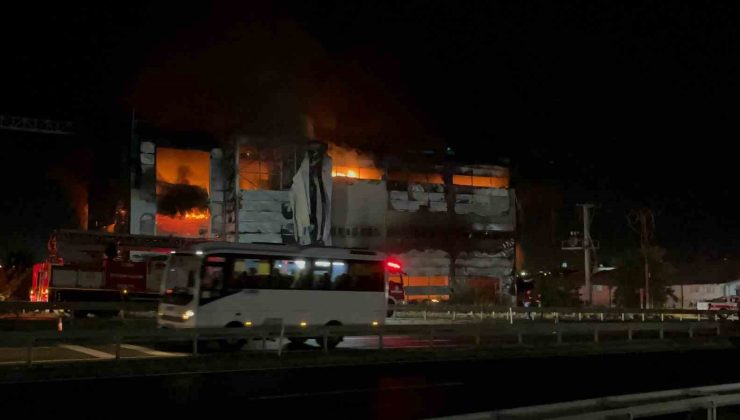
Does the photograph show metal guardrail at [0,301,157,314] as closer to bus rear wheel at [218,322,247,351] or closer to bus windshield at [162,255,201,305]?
bus windshield at [162,255,201,305]

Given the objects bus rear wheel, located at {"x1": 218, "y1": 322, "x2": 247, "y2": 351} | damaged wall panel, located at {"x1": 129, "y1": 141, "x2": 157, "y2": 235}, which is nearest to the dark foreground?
bus rear wheel, located at {"x1": 218, "y1": 322, "x2": 247, "y2": 351}

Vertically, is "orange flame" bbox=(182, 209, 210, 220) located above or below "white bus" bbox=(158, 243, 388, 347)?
above

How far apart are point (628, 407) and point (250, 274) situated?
47.7 feet

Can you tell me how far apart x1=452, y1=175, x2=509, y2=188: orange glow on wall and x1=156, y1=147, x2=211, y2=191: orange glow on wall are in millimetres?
21869

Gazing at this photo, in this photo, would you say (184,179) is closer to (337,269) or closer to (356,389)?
(337,269)

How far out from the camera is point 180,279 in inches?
776

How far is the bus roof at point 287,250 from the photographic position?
19.5 m

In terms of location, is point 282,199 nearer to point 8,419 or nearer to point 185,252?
point 185,252

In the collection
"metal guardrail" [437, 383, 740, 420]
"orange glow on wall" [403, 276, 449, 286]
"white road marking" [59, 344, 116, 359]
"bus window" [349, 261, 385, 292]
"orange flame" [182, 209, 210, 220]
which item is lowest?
"white road marking" [59, 344, 116, 359]

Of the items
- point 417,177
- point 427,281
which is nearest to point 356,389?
point 427,281

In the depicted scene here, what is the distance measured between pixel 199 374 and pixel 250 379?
4.74ft

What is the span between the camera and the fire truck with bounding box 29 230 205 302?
3244 cm

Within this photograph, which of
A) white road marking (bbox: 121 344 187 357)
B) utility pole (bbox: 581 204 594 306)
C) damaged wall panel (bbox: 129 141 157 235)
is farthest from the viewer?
utility pole (bbox: 581 204 594 306)

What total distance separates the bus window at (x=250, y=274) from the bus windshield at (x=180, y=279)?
3.34 feet
